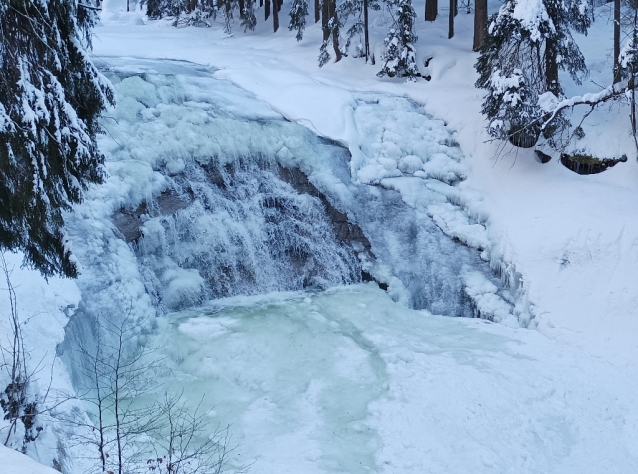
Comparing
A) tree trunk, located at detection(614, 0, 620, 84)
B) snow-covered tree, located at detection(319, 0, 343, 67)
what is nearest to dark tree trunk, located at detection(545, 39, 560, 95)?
tree trunk, located at detection(614, 0, 620, 84)

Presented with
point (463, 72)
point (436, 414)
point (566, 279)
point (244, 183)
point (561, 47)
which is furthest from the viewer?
point (463, 72)

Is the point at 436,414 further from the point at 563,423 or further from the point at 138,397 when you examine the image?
the point at 138,397

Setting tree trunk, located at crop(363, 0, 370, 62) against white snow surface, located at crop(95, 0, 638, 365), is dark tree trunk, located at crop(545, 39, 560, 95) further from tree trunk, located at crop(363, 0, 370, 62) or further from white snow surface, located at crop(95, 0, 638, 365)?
tree trunk, located at crop(363, 0, 370, 62)

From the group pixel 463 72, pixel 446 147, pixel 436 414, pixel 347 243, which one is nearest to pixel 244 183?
pixel 347 243

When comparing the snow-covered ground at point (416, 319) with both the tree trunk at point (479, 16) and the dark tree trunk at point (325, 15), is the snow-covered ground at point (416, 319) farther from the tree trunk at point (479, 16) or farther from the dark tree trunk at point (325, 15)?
the dark tree trunk at point (325, 15)

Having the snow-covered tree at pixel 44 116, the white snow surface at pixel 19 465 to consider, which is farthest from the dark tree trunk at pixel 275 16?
the white snow surface at pixel 19 465

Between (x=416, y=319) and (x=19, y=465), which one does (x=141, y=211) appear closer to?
(x=416, y=319)
